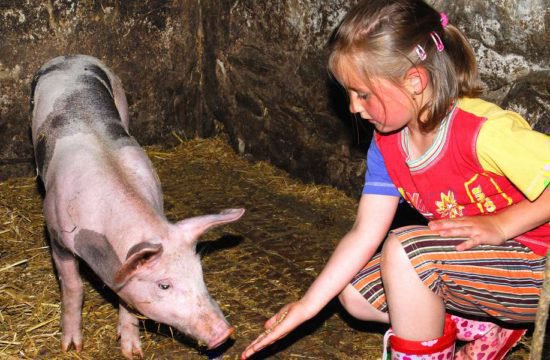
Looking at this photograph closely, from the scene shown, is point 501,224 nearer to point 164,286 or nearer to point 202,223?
point 202,223

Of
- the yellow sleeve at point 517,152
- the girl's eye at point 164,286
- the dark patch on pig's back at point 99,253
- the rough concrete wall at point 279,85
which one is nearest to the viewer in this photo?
the yellow sleeve at point 517,152

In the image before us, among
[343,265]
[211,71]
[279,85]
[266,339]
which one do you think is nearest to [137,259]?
[266,339]

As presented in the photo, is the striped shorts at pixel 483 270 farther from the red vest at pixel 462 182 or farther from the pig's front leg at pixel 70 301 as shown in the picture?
the pig's front leg at pixel 70 301

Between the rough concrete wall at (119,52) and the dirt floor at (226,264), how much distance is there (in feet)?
0.73

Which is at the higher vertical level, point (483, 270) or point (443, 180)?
point (443, 180)

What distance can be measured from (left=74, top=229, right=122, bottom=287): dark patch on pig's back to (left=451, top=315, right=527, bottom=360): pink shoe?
1253 millimetres

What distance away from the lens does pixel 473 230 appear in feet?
7.96

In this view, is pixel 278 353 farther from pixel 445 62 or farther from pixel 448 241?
pixel 445 62

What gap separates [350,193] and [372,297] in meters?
2.24

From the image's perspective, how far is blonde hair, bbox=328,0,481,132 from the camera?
2445mm

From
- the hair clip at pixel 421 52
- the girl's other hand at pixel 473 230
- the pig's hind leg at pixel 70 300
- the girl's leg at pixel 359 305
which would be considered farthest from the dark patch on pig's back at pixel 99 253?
the hair clip at pixel 421 52

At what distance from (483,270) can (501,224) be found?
0.51ft

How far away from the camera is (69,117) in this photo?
3.55 meters

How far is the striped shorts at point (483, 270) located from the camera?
2.47 metres
